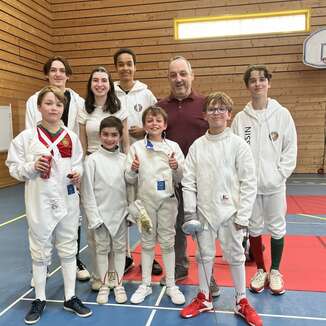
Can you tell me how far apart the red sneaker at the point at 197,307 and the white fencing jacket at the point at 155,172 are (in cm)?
76

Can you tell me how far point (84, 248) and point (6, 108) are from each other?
5.19 meters

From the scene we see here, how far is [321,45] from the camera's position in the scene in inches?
331

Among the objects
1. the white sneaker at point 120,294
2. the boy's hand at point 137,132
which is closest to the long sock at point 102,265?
the white sneaker at point 120,294

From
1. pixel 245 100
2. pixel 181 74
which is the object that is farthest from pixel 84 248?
pixel 245 100

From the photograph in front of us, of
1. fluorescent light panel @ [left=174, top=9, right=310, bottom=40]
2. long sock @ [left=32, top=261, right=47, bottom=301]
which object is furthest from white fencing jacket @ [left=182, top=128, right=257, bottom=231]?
fluorescent light panel @ [left=174, top=9, right=310, bottom=40]

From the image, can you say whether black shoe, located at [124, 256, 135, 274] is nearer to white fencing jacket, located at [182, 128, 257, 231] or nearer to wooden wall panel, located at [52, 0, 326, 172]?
white fencing jacket, located at [182, 128, 257, 231]

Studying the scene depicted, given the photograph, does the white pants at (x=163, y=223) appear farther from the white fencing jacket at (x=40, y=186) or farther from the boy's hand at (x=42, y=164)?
the boy's hand at (x=42, y=164)

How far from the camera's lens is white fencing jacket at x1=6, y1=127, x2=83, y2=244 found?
2.48m

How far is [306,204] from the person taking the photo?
5965 millimetres

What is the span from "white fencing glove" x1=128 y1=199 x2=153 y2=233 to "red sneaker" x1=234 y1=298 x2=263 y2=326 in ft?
2.76

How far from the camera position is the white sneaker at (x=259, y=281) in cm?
290

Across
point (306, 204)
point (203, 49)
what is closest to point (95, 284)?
point (306, 204)

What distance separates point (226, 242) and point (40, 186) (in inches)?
53.8

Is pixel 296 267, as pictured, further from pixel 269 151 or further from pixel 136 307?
pixel 136 307
